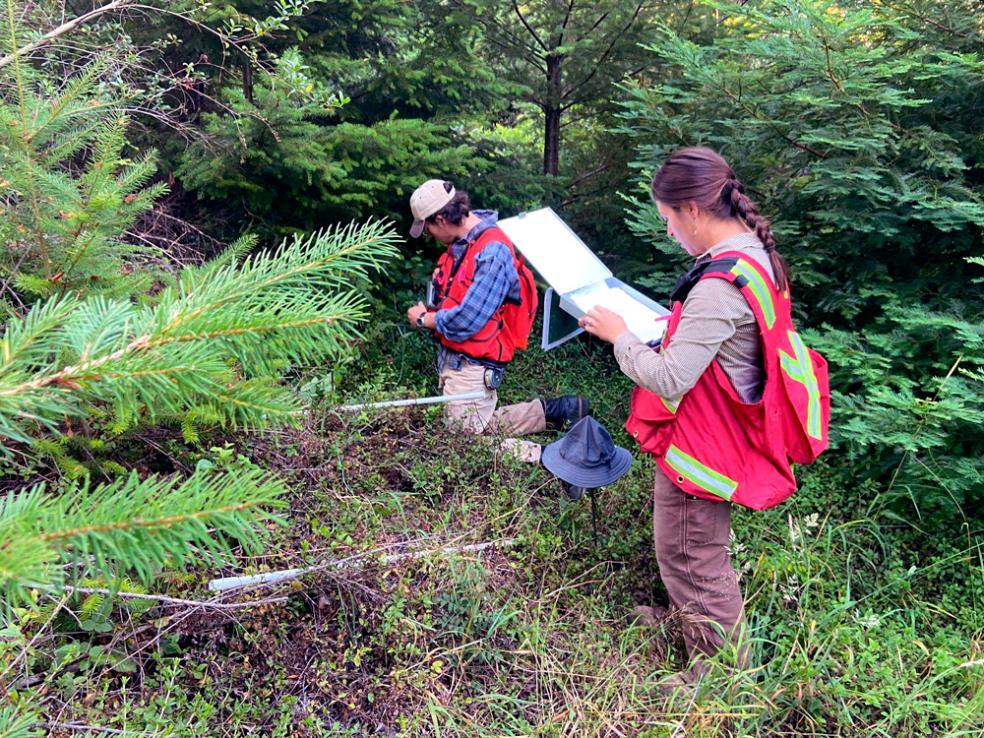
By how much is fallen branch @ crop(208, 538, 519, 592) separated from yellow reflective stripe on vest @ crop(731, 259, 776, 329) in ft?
5.56

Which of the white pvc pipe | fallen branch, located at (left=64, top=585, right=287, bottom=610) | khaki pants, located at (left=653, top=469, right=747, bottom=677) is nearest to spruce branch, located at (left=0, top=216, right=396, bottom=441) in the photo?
fallen branch, located at (left=64, top=585, right=287, bottom=610)

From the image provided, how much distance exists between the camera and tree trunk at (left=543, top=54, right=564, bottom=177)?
19.9ft

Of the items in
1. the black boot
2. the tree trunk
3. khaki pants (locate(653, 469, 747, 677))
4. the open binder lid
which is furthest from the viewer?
the tree trunk

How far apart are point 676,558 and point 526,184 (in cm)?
367

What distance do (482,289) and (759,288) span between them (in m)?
1.94

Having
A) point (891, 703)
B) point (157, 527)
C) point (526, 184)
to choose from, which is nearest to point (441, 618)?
point (891, 703)

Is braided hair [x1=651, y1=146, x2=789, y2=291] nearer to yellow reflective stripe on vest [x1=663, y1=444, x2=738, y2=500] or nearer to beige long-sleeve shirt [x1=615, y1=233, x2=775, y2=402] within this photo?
beige long-sleeve shirt [x1=615, y1=233, x2=775, y2=402]

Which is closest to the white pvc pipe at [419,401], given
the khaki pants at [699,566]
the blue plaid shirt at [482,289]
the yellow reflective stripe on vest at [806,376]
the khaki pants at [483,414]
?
the khaki pants at [483,414]

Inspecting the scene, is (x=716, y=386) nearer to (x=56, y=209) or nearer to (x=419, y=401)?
(x=419, y=401)

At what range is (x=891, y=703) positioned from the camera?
294 cm

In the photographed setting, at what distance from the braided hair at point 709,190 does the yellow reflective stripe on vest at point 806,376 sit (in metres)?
0.27

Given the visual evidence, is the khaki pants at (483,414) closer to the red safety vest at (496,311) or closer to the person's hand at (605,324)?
the red safety vest at (496,311)

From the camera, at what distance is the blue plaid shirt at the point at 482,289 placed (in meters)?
4.20

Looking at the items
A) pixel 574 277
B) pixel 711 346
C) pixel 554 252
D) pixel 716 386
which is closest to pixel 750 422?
pixel 716 386
